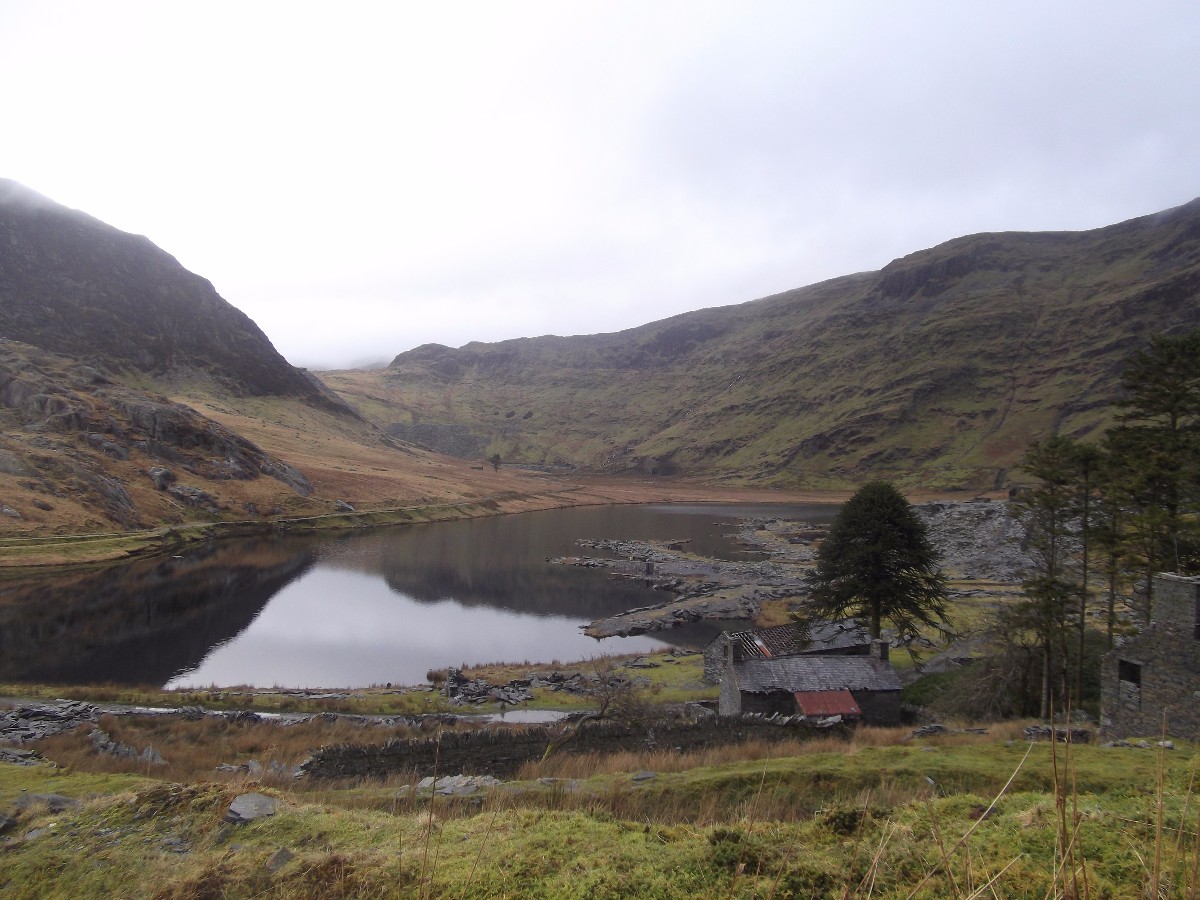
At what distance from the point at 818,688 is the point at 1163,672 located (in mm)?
11783

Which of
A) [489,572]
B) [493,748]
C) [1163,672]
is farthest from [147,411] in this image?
[1163,672]

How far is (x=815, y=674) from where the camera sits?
83.2 feet

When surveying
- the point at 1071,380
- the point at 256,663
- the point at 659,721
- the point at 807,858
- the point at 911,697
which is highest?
the point at 1071,380

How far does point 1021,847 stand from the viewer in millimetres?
5039

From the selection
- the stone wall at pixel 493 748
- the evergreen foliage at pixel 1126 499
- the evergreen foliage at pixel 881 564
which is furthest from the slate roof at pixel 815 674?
the stone wall at pixel 493 748

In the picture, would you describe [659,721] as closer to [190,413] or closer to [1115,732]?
[1115,732]

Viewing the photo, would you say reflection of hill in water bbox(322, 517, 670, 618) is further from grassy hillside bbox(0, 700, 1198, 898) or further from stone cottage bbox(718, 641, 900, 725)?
grassy hillside bbox(0, 700, 1198, 898)

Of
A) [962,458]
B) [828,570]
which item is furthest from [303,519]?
[962,458]

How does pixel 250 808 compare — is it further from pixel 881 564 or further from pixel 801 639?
pixel 881 564

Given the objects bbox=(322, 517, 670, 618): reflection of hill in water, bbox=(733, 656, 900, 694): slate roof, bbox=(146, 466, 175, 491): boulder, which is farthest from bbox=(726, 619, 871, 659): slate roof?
bbox=(146, 466, 175, 491): boulder

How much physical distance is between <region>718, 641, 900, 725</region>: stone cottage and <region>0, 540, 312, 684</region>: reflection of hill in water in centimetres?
3183

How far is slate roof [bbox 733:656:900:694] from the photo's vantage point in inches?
963

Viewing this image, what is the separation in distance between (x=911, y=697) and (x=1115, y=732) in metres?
11.6

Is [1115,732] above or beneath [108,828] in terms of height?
beneath
